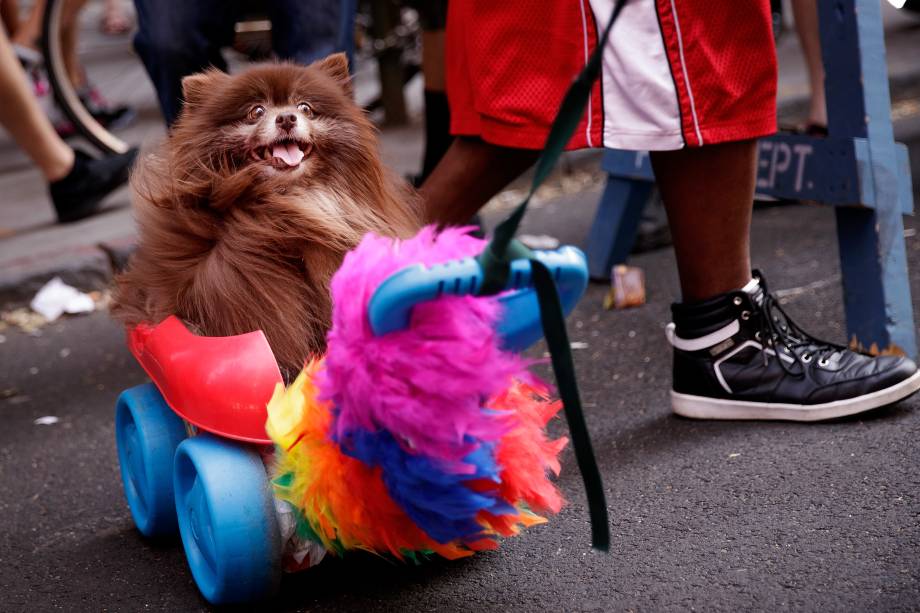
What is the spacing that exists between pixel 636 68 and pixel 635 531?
2.56 ft

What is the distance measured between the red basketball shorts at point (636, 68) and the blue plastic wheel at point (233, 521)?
82 cm

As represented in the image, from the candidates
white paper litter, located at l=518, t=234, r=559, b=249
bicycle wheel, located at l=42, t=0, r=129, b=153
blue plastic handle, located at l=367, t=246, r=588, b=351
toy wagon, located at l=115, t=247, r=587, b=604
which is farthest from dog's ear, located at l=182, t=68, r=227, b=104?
bicycle wheel, located at l=42, t=0, r=129, b=153

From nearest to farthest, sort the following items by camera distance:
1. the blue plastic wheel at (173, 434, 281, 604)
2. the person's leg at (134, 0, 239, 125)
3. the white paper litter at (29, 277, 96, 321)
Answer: the blue plastic wheel at (173, 434, 281, 604) < the person's leg at (134, 0, 239, 125) < the white paper litter at (29, 277, 96, 321)

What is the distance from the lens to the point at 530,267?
3.81 feet

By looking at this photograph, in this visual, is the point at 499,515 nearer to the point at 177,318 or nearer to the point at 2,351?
the point at 177,318

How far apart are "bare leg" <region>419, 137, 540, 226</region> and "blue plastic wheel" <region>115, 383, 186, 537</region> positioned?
673 mm

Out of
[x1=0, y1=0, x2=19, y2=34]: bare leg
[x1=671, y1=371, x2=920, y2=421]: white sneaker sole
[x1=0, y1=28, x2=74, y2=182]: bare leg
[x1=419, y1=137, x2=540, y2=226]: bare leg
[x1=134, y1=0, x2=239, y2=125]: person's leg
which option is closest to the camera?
[x1=671, y1=371, x2=920, y2=421]: white sneaker sole

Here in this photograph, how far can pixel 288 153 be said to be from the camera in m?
1.53

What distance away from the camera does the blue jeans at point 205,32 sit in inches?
88.7

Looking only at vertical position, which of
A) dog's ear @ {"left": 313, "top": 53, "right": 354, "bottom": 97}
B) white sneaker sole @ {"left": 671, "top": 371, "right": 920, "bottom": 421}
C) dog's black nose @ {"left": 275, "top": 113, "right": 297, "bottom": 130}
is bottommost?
white sneaker sole @ {"left": 671, "top": 371, "right": 920, "bottom": 421}

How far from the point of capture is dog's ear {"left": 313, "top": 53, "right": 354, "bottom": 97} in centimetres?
167

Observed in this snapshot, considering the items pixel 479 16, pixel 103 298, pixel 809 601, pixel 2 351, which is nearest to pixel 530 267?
pixel 809 601

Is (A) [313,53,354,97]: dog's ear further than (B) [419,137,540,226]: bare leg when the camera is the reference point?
No

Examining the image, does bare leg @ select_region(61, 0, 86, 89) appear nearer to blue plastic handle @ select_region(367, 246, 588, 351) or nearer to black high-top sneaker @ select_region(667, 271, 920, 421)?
black high-top sneaker @ select_region(667, 271, 920, 421)
